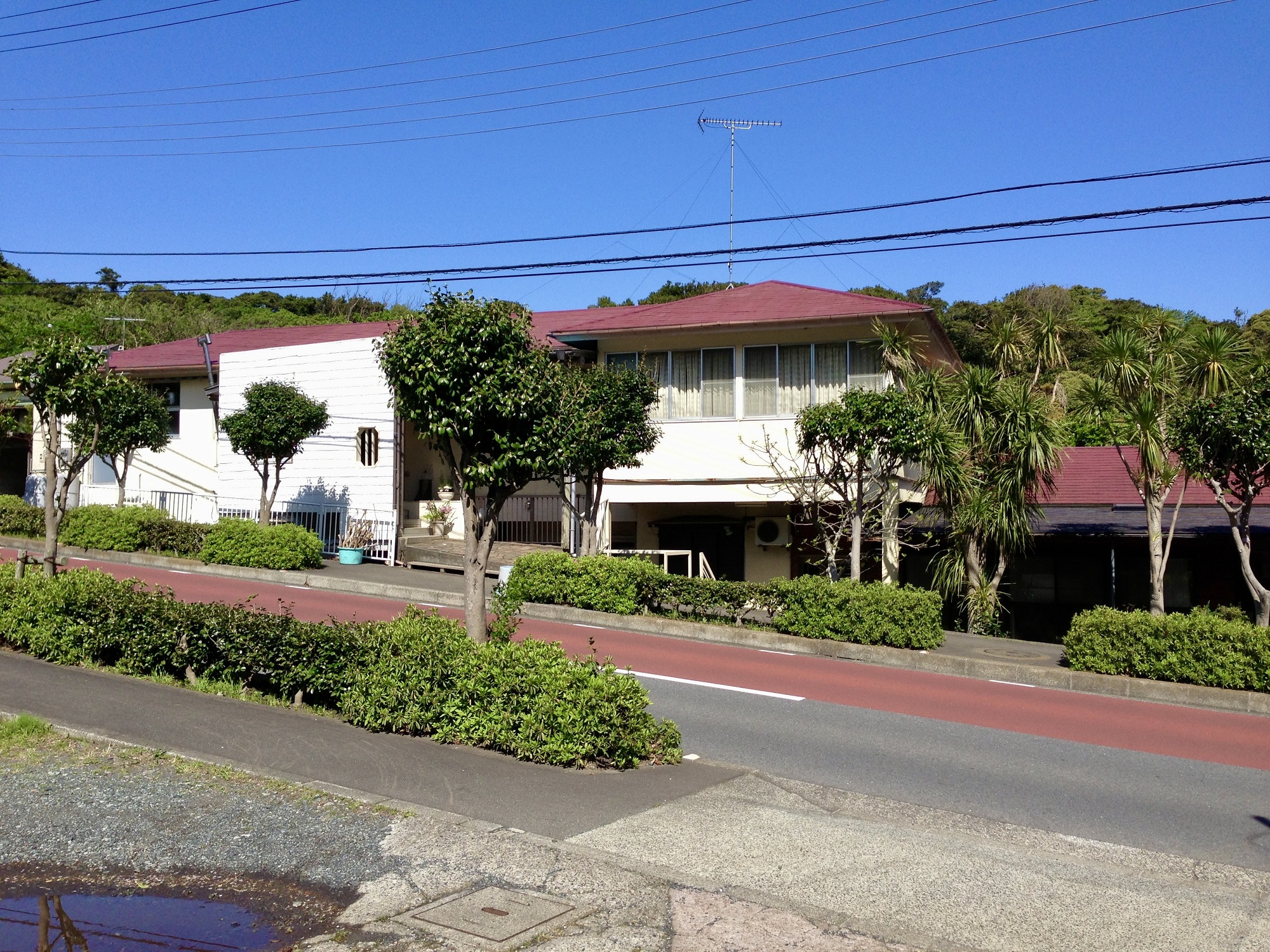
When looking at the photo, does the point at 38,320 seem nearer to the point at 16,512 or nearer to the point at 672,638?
the point at 16,512

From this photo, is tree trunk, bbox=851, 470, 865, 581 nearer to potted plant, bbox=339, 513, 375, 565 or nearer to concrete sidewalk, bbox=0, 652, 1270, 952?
concrete sidewalk, bbox=0, 652, 1270, 952

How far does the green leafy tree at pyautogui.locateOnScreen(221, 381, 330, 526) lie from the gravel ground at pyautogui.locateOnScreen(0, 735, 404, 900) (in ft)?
53.5

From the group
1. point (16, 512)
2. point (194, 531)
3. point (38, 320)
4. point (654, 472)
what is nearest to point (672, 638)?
point (654, 472)

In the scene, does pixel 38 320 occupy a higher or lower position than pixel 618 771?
higher

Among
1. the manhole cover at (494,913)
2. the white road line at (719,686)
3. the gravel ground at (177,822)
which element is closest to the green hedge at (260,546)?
the white road line at (719,686)

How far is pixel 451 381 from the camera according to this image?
28.9 feet

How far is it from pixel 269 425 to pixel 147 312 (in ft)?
124

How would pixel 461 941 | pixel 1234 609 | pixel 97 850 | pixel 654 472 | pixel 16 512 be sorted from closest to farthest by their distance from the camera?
1. pixel 461 941
2. pixel 97 850
3. pixel 1234 609
4. pixel 654 472
5. pixel 16 512

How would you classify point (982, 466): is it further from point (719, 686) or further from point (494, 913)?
point (494, 913)

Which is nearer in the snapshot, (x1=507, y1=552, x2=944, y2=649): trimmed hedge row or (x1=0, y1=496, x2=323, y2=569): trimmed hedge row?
(x1=507, y1=552, x2=944, y2=649): trimmed hedge row

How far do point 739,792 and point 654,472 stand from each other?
16.3m

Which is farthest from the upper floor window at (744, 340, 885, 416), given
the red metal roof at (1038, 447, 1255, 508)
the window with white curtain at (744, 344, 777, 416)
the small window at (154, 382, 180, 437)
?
the small window at (154, 382, 180, 437)

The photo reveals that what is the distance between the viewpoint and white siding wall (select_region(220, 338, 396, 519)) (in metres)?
26.3

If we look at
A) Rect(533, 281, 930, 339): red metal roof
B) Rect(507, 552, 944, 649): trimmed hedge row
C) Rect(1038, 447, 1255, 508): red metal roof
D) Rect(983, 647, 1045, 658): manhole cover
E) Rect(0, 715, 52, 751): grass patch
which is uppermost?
Rect(533, 281, 930, 339): red metal roof
